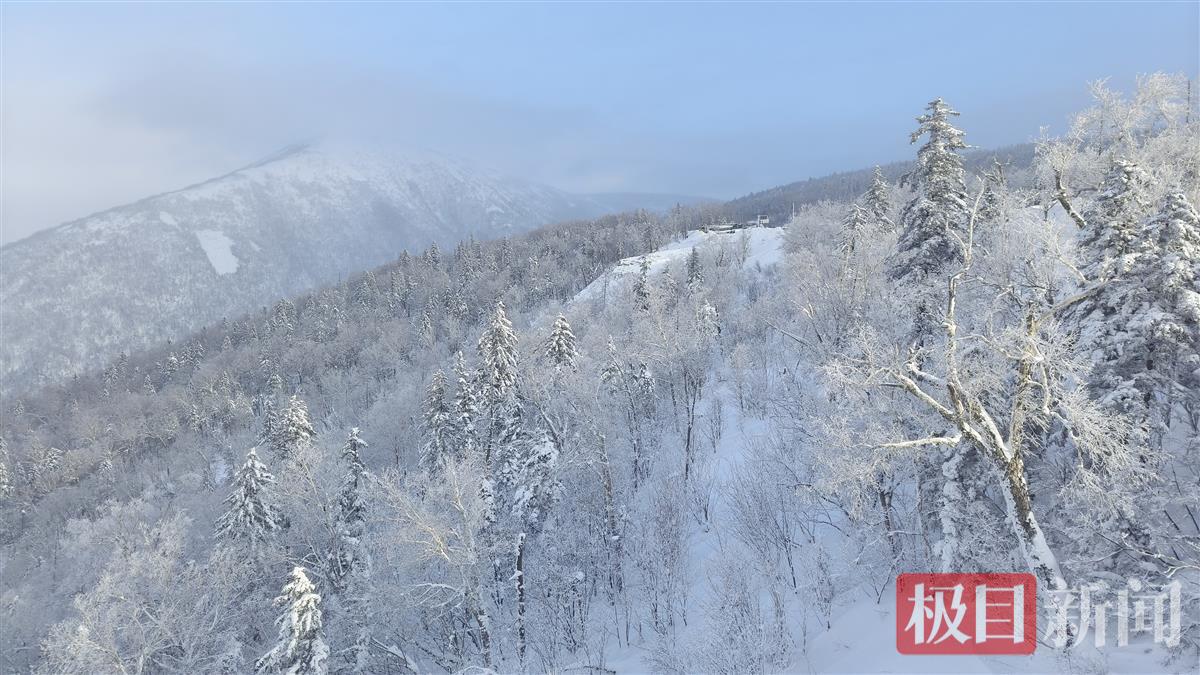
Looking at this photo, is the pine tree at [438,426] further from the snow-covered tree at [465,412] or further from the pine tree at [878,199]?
the pine tree at [878,199]

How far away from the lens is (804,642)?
685 inches

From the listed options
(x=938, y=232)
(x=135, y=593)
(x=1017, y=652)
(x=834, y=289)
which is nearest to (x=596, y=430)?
(x=834, y=289)

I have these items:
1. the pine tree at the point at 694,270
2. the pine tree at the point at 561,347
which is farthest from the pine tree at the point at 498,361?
the pine tree at the point at 694,270

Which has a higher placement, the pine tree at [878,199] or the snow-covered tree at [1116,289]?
the pine tree at [878,199]

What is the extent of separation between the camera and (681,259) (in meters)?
92.6

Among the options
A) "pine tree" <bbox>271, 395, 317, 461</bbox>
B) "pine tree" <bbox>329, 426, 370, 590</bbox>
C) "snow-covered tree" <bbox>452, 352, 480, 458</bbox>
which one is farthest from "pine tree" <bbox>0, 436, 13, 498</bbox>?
"snow-covered tree" <bbox>452, 352, 480, 458</bbox>

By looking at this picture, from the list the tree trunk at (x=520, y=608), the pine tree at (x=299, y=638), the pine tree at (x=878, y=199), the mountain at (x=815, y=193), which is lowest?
the tree trunk at (x=520, y=608)

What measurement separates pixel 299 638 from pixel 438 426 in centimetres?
1899

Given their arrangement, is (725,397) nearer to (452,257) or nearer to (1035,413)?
(1035,413)

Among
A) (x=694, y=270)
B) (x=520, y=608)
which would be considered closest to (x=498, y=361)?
(x=520, y=608)

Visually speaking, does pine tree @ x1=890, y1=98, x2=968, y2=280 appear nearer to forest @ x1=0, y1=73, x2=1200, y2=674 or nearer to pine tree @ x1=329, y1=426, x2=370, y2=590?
forest @ x1=0, y1=73, x2=1200, y2=674

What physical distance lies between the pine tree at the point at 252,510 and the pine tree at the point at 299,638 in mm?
11449

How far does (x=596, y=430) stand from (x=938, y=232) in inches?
688

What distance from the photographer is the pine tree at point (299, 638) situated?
65.0 ft
